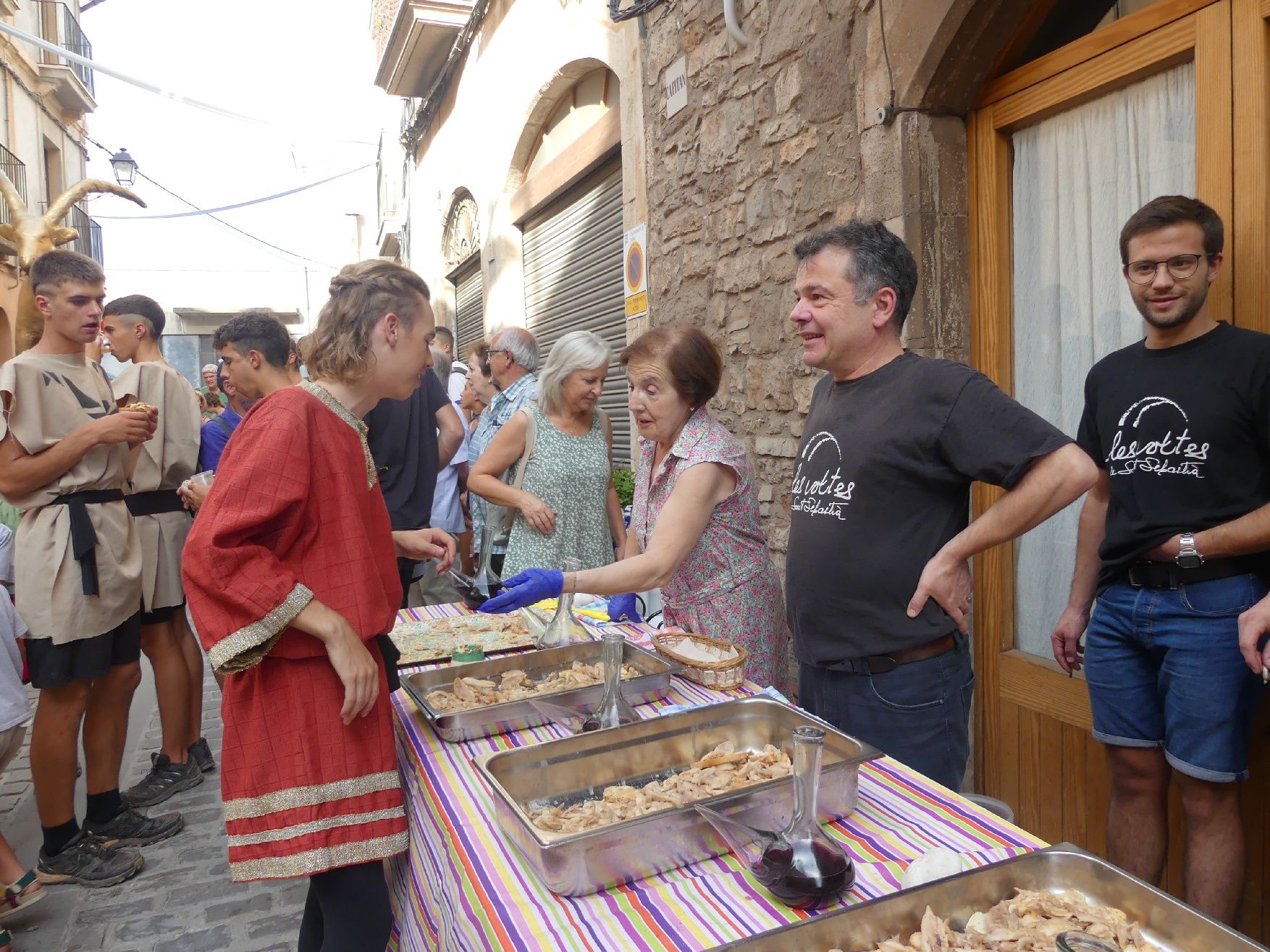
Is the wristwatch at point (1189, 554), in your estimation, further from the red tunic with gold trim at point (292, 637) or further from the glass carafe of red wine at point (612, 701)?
the red tunic with gold trim at point (292, 637)

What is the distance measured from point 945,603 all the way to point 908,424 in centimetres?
41

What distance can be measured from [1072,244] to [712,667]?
196cm

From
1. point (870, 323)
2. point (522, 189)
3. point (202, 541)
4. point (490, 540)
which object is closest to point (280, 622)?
point (202, 541)

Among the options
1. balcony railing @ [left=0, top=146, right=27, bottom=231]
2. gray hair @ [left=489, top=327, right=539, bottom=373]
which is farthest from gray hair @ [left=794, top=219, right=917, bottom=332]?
balcony railing @ [left=0, top=146, right=27, bottom=231]

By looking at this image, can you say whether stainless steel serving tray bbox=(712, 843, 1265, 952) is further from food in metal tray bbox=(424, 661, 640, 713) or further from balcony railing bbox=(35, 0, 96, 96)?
balcony railing bbox=(35, 0, 96, 96)

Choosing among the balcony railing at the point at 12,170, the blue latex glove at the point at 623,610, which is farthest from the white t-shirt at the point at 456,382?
the balcony railing at the point at 12,170

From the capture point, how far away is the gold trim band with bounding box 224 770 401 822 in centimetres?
179

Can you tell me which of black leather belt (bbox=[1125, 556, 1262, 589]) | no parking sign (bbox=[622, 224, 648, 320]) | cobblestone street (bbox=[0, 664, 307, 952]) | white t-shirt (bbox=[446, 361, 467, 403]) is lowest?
cobblestone street (bbox=[0, 664, 307, 952])

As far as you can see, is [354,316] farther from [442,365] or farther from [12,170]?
[12,170]

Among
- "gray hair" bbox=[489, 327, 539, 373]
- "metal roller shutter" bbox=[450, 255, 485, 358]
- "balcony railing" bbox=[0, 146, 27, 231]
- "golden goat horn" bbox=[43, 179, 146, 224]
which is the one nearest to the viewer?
"gray hair" bbox=[489, 327, 539, 373]

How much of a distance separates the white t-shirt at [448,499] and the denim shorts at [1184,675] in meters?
3.93

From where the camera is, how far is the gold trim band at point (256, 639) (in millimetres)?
1681

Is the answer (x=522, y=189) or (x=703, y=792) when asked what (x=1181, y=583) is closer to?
(x=703, y=792)

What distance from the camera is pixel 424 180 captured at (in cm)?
1362
